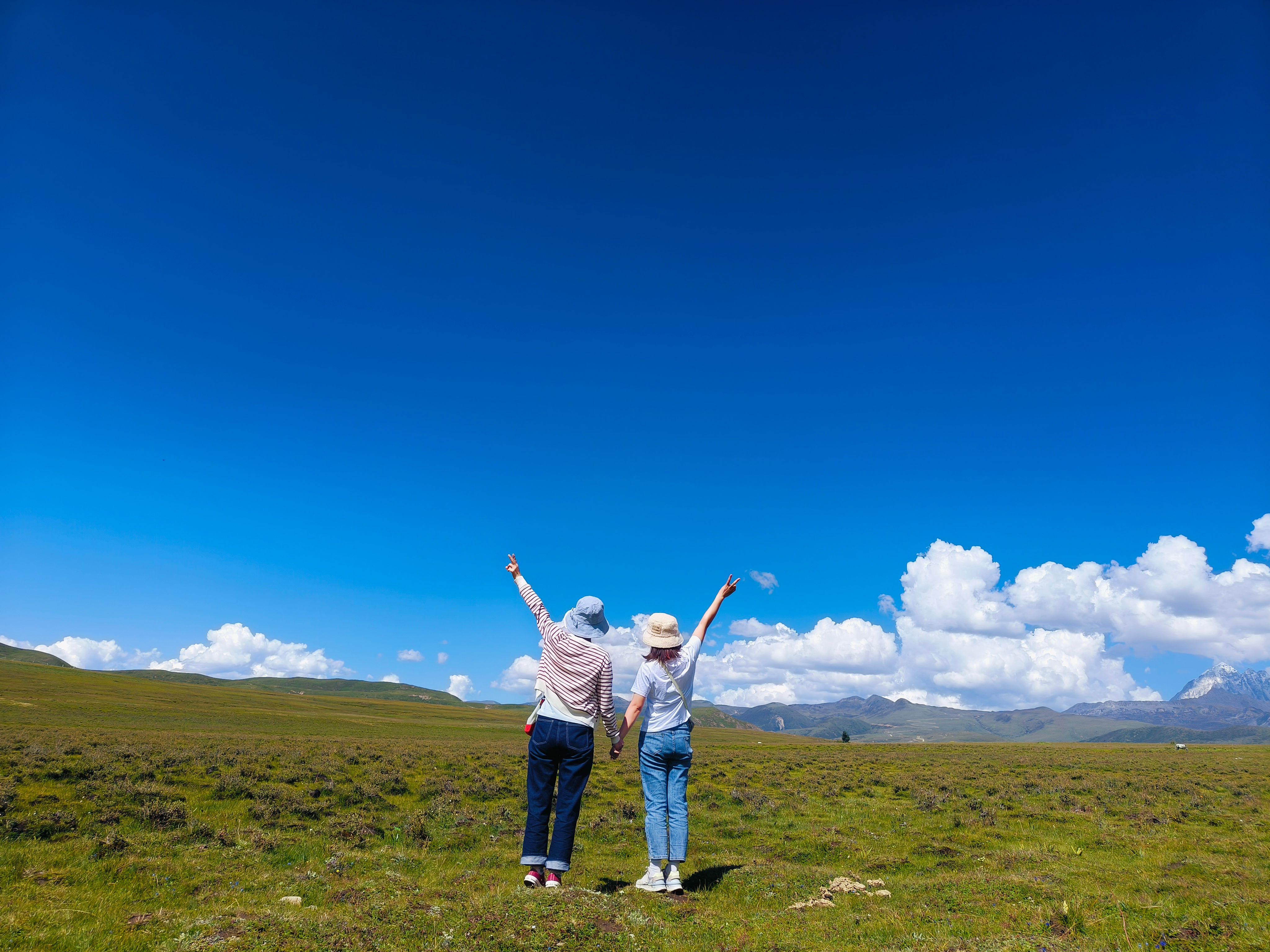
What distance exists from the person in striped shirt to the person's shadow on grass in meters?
2.33

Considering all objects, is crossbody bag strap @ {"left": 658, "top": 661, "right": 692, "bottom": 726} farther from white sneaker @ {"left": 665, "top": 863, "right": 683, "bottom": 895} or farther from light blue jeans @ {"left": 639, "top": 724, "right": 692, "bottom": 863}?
white sneaker @ {"left": 665, "top": 863, "right": 683, "bottom": 895}

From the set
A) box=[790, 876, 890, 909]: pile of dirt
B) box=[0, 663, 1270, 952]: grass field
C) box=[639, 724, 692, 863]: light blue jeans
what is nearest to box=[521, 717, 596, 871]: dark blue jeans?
box=[0, 663, 1270, 952]: grass field

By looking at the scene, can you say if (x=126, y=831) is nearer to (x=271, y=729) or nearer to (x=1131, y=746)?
(x=271, y=729)

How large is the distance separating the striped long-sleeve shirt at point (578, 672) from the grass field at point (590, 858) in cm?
206

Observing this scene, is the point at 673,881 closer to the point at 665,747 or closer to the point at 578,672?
the point at 665,747

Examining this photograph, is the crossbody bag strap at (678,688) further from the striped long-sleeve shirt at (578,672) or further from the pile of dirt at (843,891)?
the pile of dirt at (843,891)

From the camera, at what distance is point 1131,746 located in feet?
317

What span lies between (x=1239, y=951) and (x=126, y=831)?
668 inches

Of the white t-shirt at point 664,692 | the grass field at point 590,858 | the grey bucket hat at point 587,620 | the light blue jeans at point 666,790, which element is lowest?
the grass field at point 590,858

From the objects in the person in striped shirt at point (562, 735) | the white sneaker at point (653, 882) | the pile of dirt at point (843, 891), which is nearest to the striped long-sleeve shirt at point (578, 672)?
the person in striped shirt at point (562, 735)

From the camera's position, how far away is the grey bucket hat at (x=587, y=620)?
28.1ft

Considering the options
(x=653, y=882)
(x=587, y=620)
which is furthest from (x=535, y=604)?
(x=653, y=882)

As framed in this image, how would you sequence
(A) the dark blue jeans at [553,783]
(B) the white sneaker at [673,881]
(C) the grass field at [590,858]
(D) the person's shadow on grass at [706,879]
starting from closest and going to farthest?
(C) the grass field at [590,858], (A) the dark blue jeans at [553,783], (B) the white sneaker at [673,881], (D) the person's shadow on grass at [706,879]

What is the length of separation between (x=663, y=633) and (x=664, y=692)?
2.58 ft
